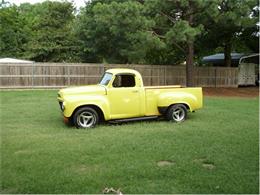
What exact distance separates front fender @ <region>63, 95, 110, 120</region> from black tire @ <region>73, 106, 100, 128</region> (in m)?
0.16

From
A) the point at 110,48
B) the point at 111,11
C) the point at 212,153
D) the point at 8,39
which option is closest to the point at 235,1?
the point at 111,11

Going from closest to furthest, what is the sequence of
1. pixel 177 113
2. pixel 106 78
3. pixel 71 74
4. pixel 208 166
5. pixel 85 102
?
pixel 208 166 < pixel 85 102 < pixel 106 78 < pixel 177 113 < pixel 71 74

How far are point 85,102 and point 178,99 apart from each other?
9.05 feet

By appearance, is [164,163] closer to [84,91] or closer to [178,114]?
[84,91]

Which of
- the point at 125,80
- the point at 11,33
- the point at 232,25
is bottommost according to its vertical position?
the point at 125,80

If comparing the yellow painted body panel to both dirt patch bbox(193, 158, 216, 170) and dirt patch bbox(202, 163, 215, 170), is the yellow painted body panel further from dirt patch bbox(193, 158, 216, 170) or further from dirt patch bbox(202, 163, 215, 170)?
dirt patch bbox(202, 163, 215, 170)

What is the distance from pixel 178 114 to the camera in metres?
11.7

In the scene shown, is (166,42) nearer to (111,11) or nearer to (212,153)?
(111,11)

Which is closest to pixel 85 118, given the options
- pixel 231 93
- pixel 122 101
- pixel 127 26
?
pixel 122 101

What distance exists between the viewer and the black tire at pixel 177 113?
11484 millimetres

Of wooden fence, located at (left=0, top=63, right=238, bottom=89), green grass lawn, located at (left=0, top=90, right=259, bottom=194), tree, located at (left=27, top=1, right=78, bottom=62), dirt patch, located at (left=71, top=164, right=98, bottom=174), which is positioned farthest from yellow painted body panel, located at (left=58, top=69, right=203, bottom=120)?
tree, located at (left=27, top=1, right=78, bottom=62)

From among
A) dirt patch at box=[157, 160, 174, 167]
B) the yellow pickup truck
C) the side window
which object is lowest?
dirt patch at box=[157, 160, 174, 167]

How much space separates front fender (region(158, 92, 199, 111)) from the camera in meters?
11.4

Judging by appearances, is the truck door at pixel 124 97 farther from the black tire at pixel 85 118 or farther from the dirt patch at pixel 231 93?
the dirt patch at pixel 231 93
